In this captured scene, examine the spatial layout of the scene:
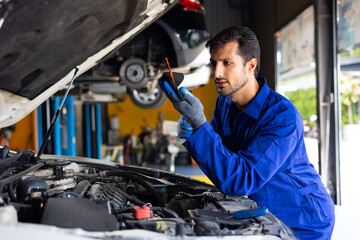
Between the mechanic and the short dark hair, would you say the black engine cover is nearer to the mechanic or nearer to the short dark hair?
the mechanic

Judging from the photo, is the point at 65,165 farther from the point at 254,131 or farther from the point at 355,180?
the point at 355,180

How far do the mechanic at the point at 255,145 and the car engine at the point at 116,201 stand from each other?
0.13 metres

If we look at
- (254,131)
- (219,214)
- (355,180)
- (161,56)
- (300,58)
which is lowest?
(355,180)

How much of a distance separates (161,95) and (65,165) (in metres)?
3.26

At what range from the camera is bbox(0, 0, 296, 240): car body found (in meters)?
0.88

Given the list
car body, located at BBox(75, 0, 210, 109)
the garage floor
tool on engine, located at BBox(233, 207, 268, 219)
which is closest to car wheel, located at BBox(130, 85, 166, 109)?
car body, located at BBox(75, 0, 210, 109)

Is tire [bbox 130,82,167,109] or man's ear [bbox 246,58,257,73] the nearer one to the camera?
man's ear [bbox 246,58,257,73]

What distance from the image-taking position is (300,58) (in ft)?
17.4

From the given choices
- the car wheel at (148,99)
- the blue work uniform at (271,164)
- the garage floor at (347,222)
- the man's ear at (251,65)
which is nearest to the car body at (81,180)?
the blue work uniform at (271,164)

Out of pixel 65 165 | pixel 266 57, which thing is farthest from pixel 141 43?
pixel 266 57

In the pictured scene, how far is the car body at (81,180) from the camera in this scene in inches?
34.8

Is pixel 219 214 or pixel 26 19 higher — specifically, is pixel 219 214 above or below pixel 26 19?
below

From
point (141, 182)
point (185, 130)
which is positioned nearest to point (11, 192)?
point (141, 182)

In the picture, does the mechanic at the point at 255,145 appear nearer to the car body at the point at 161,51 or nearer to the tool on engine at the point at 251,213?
the tool on engine at the point at 251,213
